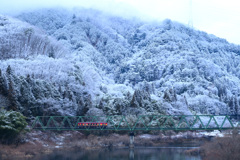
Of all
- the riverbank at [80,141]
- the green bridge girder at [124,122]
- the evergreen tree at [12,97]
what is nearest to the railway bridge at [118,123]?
the green bridge girder at [124,122]

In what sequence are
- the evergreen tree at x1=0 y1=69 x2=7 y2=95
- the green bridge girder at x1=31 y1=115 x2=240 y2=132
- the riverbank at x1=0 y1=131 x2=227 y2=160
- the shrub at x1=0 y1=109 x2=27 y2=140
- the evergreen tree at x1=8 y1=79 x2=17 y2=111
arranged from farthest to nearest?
the evergreen tree at x1=0 y1=69 x2=7 y2=95
the evergreen tree at x1=8 y1=79 x2=17 y2=111
the green bridge girder at x1=31 y1=115 x2=240 y2=132
the riverbank at x1=0 y1=131 x2=227 y2=160
the shrub at x1=0 y1=109 x2=27 y2=140

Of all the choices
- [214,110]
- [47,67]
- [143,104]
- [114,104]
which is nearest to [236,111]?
[214,110]

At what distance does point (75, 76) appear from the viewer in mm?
112375

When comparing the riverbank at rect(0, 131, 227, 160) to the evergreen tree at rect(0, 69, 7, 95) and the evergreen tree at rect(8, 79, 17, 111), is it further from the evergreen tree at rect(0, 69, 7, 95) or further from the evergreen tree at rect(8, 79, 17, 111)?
the evergreen tree at rect(0, 69, 7, 95)

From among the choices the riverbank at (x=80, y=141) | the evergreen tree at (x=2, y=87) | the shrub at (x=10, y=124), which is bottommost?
the riverbank at (x=80, y=141)

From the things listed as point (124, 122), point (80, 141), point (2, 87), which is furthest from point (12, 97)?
point (124, 122)

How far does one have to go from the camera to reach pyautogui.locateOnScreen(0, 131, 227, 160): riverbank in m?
61.7

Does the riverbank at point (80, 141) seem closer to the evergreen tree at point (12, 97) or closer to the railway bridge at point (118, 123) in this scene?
the railway bridge at point (118, 123)

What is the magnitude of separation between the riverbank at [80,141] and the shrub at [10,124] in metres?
2.24

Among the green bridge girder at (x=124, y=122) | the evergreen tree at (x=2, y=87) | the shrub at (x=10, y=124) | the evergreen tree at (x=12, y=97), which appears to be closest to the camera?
the shrub at (x=10, y=124)

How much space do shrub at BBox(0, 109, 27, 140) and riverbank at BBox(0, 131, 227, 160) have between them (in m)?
2.24

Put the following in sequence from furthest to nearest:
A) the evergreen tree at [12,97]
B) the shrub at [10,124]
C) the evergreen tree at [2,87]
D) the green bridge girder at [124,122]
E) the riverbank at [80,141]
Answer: the evergreen tree at [2,87] → the evergreen tree at [12,97] → the green bridge girder at [124,122] → the riverbank at [80,141] → the shrub at [10,124]

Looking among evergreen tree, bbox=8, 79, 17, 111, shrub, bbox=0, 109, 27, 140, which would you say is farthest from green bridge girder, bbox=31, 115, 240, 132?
shrub, bbox=0, 109, 27, 140

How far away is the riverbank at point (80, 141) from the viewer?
6167 centimetres
